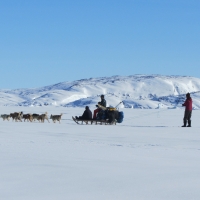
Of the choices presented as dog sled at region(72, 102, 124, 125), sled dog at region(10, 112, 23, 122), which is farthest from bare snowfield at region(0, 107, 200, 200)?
sled dog at region(10, 112, 23, 122)

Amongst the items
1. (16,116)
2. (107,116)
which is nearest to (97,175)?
(107,116)

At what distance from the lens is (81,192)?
3695 mm

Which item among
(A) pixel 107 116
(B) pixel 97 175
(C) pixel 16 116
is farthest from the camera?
(C) pixel 16 116

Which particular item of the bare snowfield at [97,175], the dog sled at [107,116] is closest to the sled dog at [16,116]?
the dog sled at [107,116]

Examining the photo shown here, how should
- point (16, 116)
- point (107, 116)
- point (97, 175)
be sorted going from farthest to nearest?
point (16, 116), point (107, 116), point (97, 175)

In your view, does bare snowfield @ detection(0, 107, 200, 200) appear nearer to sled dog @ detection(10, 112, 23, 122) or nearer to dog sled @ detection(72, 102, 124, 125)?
dog sled @ detection(72, 102, 124, 125)

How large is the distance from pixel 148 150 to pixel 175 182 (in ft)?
9.51

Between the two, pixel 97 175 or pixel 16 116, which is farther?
pixel 16 116

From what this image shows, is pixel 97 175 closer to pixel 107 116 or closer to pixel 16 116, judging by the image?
pixel 107 116

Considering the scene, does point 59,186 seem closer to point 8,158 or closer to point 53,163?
point 53,163

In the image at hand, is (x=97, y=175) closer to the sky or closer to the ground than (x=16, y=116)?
closer to the ground

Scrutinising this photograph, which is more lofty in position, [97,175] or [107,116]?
[107,116]

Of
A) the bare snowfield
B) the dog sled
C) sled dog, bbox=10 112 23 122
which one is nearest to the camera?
the bare snowfield

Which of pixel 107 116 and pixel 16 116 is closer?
pixel 107 116
